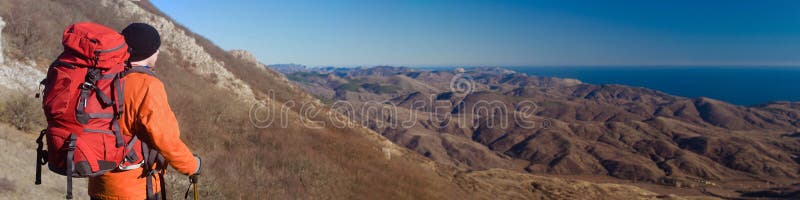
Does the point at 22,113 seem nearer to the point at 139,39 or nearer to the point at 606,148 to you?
the point at 139,39

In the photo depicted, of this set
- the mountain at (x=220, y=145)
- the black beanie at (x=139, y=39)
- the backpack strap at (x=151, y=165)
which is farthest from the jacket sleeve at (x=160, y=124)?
the mountain at (x=220, y=145)

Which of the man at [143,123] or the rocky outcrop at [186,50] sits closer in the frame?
the man at [143,123]

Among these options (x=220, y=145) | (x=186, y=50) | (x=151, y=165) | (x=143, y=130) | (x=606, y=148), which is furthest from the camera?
(x=606, y=148)

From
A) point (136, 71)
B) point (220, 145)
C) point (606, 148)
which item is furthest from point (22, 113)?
point (606, 148)

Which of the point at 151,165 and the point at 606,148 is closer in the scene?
the point at 151,165

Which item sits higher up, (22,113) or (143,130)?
(143,130)

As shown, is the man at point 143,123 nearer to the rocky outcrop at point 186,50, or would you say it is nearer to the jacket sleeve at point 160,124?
the jacket sleeve at point 160,124
